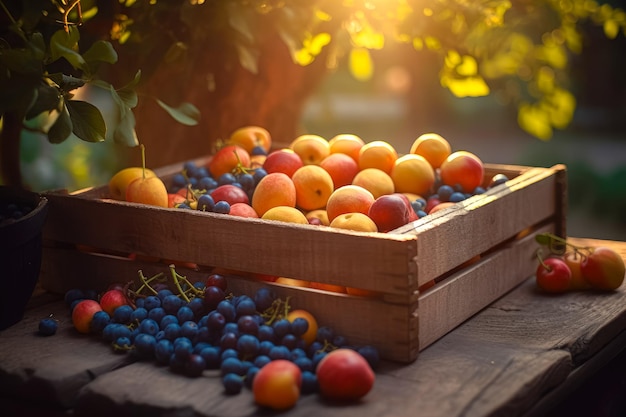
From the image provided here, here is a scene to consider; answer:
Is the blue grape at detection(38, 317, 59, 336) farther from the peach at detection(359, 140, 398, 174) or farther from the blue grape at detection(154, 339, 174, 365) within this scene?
the peach at detection(359, 140, 398, 174)

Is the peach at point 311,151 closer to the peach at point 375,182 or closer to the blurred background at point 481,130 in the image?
the peach at point 375,182

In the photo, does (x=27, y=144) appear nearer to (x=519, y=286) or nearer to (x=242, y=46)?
(x=242, y=46)

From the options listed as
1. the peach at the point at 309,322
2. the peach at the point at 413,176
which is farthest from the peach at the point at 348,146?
the peach at the point at 309,322

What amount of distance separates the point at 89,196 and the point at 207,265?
0.46 meters

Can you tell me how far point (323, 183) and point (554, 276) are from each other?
0.57 metres

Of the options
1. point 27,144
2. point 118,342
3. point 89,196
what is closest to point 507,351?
point 118,342

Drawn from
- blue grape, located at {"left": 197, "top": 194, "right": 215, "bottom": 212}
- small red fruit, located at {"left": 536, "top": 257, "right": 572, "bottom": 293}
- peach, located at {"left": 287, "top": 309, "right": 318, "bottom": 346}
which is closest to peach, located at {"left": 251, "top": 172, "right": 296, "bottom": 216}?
blue grape, located at {"left": 197, "top": 194, "right": 215, "bottom": 212}

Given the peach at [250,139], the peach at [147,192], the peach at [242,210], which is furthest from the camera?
the peach at [250,139]

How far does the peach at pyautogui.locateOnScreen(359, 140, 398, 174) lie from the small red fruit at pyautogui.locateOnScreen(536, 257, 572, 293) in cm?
44

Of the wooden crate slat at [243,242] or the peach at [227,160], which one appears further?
the peach at [227,160]

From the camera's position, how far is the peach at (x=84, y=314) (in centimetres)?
158

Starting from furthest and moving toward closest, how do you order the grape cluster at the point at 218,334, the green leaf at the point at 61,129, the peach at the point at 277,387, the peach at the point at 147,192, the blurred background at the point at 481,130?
the blurred background at the point at 481,130, the peach at the point at 147,192, the green leaf at the point at 61,129, the grape cluster at the point at 218,334, the peach at the point at 277,387

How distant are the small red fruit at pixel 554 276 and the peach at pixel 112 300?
927mm

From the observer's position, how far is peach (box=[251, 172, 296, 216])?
1762mm
